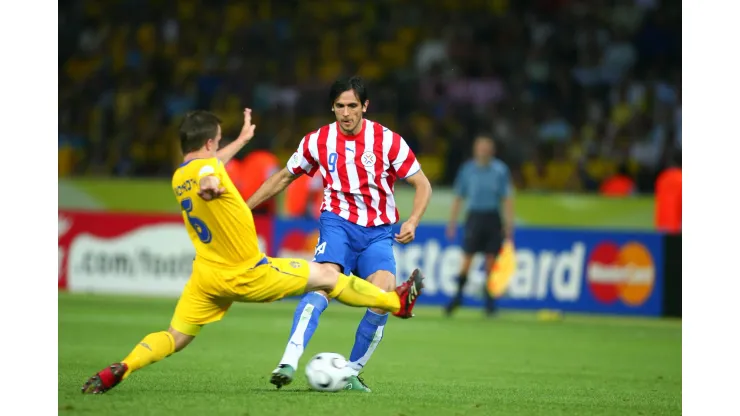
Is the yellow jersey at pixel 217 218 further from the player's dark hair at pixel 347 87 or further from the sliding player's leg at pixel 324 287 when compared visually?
the player's dark hair at pixel 347 87

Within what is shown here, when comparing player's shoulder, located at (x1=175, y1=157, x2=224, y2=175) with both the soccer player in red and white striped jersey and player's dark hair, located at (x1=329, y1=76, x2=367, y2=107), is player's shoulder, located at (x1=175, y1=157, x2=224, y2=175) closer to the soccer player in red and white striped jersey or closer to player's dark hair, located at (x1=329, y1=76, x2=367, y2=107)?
the soccer player in red and white striped jersey

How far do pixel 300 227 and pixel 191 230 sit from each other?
1011 centimetres

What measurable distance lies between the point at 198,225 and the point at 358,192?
4.21ft

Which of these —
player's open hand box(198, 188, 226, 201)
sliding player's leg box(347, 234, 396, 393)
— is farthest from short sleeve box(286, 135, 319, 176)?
player's open hand box(198, 188, 226, 201)

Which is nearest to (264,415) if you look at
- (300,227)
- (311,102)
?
(300,227)

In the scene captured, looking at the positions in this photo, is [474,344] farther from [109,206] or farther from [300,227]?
[109,206]

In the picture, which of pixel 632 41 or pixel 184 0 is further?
pixel 184 0

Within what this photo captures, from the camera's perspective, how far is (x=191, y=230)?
719 cm

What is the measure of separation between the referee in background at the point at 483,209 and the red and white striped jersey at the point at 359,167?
758cm

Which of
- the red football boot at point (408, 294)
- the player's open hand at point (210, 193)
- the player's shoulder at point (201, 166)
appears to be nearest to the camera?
the player's open hand at point (210, 193)

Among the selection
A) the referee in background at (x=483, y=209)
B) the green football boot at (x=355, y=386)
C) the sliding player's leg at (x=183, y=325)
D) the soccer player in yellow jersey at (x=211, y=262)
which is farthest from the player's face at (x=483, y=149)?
the sliding player's leg at (x=183, y=325)

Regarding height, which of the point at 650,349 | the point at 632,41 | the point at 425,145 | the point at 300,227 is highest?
the point at 632,41

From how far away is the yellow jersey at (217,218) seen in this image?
23.0ft

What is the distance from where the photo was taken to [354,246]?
7953 millimetres
